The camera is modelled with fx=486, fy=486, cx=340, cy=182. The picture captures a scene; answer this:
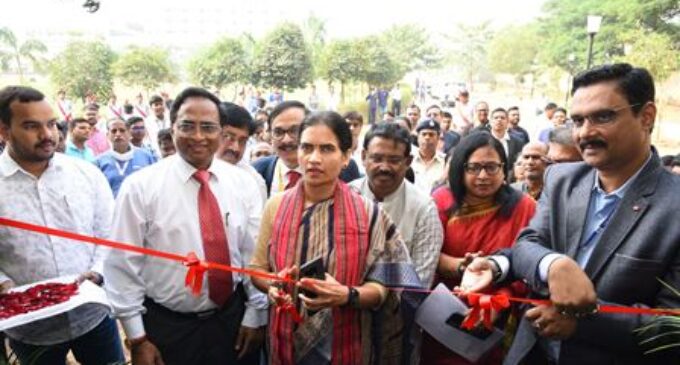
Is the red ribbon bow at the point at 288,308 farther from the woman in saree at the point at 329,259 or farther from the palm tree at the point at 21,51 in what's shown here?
the palm tree at the point at 21,51

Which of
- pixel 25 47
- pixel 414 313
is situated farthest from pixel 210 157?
pixel 25 47

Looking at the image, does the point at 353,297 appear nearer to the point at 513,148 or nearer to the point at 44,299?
the point at 44,299

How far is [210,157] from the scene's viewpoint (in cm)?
256

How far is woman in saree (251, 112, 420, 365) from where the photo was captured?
2062 millimetres

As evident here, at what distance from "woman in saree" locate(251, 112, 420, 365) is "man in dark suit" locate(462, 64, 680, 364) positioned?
1.92 ft

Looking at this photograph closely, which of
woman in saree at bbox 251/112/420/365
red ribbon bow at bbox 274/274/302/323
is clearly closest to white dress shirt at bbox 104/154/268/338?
woman in saree at bbox 251/112/420/365

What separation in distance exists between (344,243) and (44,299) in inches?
57.7

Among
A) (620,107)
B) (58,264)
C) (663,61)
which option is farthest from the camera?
(663,61)

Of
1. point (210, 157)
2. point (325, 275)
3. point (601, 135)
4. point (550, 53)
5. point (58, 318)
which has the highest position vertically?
point (550, 53)

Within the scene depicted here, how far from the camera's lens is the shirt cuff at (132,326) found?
228 centimetres

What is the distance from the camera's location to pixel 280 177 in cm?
365

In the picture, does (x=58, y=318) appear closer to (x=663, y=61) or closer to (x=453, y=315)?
(x=453, y=315)

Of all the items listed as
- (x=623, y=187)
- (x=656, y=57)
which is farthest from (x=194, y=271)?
(x=656, y=57)

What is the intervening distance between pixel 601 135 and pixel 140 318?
7.01 feet
